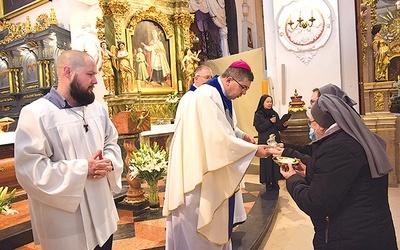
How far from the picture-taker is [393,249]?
1741 millimetres

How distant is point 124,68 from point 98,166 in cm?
629

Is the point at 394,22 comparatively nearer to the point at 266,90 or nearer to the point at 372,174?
the point at 266,90

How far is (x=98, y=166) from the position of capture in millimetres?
1875

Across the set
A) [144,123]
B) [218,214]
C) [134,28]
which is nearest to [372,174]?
[218,214]

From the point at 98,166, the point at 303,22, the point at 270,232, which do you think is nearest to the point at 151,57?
the point at 303,22

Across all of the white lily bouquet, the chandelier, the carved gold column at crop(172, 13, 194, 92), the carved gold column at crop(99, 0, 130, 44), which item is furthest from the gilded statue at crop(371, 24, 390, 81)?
the carved gold column at crop(99, 0, 130, 44)

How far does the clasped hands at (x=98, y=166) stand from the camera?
6.08 ft

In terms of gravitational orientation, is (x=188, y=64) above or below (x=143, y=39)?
below

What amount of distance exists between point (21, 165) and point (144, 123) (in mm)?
2954

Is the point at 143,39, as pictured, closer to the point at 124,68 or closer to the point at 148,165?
the point at 124,68

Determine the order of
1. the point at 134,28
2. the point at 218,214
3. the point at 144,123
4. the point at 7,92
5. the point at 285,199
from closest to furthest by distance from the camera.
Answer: the point at 218,214
the point at 144,123
the point at 285,199
the point at 134,28
the point at 7,92

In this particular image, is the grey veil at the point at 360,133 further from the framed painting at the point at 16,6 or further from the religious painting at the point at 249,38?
the religious painting at the point at 249,38

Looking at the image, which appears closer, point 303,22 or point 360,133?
point 360,133

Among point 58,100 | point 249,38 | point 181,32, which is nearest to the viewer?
point 58,100
